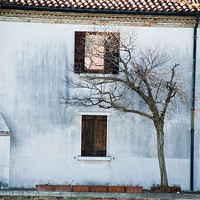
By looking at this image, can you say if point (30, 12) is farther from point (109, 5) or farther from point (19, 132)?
point (19, 132)

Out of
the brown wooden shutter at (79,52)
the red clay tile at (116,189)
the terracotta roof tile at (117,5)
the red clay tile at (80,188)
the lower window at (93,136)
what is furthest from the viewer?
the lower window at (93,136)

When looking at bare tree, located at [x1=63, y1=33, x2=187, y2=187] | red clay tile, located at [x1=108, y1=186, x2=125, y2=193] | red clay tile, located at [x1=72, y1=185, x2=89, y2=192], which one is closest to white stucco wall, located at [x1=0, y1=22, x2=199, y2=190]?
bare tree, located at [x1=63, y1=33, x2=187, y2=187]

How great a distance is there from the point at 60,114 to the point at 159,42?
12.7 ft

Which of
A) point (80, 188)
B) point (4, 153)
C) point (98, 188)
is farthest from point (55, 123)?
point (98, 188)

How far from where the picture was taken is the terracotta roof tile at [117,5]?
50.3 ft

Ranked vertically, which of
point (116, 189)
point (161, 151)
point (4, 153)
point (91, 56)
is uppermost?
point (91, 56)

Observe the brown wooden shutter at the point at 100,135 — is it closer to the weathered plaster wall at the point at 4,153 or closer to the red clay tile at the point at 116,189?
the red clay tile at the point at 116,189

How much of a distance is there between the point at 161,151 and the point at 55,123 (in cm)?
346

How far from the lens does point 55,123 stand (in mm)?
15766

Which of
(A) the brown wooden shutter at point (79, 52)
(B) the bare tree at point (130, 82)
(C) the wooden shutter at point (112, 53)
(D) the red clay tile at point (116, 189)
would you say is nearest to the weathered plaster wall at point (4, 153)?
(B) the bare tree at point (130, 82)

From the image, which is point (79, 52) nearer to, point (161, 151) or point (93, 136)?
point (93, 136)

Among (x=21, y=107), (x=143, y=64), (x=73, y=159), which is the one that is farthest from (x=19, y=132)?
(x=143, y=64)

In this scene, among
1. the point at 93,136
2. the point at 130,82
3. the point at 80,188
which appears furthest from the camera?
the point at 93,136

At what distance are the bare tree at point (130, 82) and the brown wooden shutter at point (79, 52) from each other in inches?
5.0
